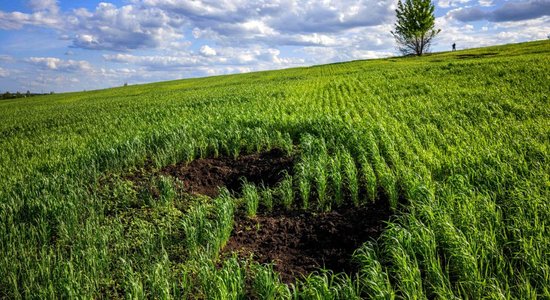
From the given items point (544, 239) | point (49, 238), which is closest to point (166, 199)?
point (49, 238)

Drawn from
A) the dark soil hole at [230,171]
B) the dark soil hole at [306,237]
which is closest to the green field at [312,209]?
the dark soil hole at [306,237]

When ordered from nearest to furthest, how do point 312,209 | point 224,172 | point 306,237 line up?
point 306,237 → point 312,209 → point 224,172

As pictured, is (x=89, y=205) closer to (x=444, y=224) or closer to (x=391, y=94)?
(x=444, y=224)

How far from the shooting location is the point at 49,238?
6.02m

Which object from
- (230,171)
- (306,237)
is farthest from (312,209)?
(230,171)

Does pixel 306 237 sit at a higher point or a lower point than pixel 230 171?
lower

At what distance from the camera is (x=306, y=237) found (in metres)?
5.89

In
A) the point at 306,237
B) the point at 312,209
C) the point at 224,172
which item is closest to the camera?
the point at 306,237

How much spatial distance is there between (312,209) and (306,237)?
1051 millimetres

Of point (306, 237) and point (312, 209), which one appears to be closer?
point (306, 237)

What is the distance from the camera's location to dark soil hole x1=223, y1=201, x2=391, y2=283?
5.13 meters

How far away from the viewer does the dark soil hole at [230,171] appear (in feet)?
27.9

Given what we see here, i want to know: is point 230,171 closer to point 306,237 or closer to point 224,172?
point 224,172

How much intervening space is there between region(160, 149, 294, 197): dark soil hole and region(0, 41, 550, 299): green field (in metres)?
0.36
